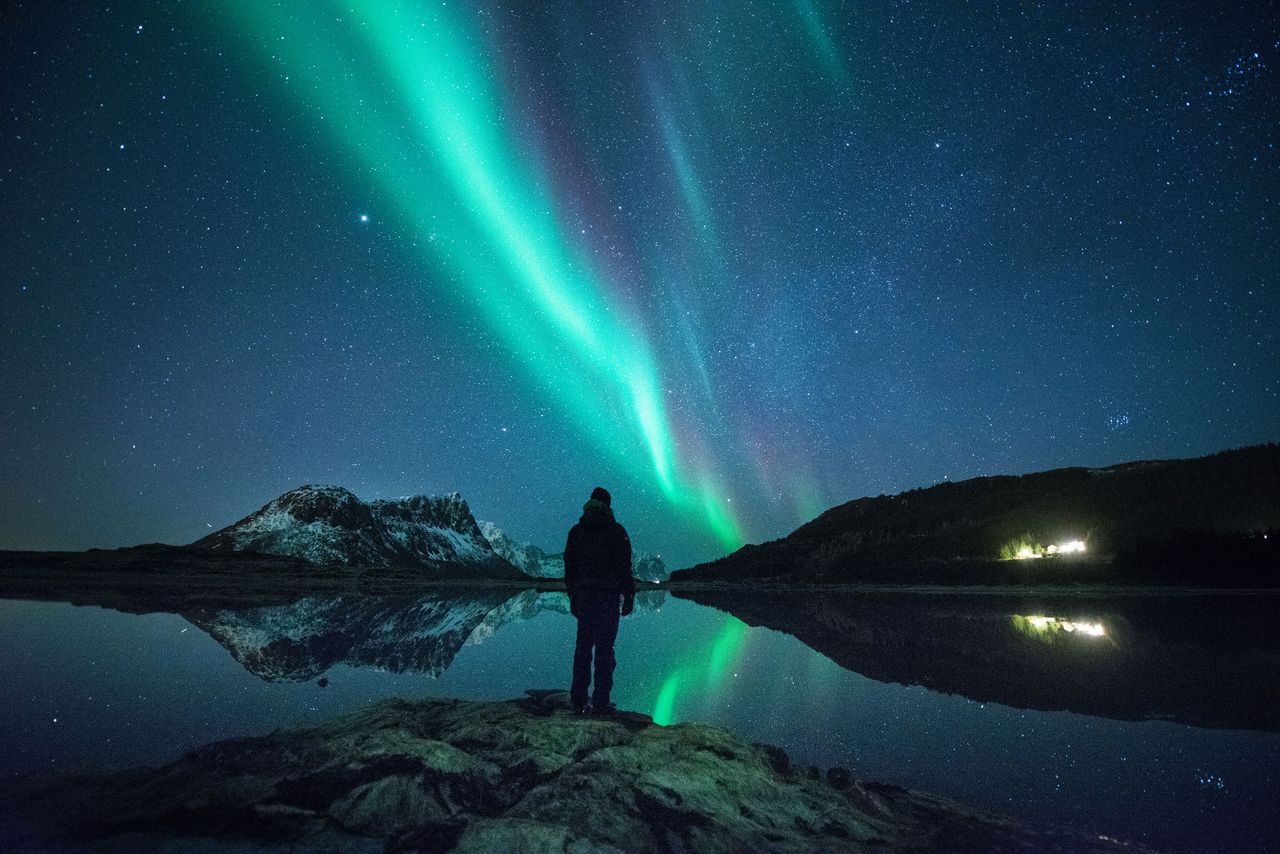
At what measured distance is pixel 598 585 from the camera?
10.2 meters

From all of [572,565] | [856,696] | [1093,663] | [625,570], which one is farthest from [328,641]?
[1093,663]

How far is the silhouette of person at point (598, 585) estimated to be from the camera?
32.6ft

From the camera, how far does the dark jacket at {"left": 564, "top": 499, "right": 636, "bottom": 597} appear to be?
33.9 ft

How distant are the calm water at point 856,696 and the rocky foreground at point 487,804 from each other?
105cm

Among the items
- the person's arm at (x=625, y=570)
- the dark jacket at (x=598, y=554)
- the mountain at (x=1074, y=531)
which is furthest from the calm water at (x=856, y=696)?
the mountain at (x=1074, y=531)

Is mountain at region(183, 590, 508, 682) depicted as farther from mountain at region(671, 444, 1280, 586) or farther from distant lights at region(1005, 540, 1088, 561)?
distant lights at region(1005, 540, 1088, 561)

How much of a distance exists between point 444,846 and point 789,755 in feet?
16.1

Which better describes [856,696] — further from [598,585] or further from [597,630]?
[598,585]

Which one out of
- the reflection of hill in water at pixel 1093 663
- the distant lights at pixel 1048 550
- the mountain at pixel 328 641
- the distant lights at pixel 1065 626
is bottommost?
the mountain at pixel 328 641

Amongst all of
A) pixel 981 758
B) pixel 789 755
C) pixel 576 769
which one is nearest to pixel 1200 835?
pixel 981 758

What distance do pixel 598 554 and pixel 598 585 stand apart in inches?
22.0

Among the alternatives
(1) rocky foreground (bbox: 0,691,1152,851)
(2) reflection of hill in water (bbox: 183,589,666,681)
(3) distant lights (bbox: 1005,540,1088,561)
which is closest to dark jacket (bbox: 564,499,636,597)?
(1) rocky foreground (bbox: 0,691,1152,851)

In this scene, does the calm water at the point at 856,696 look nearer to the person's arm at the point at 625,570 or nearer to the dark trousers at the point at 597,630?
the dark trousers at the point at 597,630

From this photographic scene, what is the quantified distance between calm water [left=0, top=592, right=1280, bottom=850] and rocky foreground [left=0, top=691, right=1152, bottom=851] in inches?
→ 41.2
